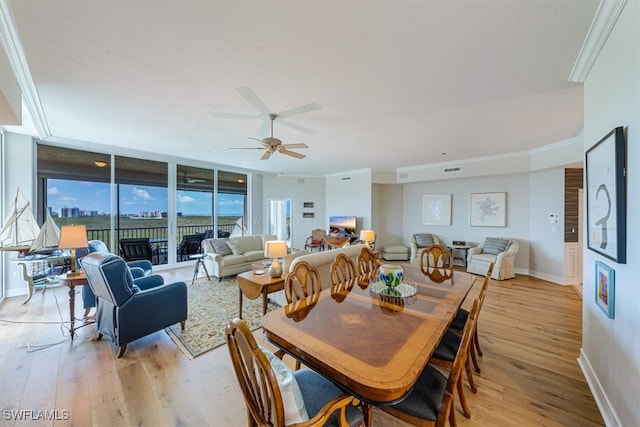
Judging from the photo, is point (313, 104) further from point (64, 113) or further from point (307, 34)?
point (64, 113)

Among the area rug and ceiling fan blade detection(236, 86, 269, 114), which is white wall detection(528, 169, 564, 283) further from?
ceiling fan blade detection(236, 86, 269, 114)

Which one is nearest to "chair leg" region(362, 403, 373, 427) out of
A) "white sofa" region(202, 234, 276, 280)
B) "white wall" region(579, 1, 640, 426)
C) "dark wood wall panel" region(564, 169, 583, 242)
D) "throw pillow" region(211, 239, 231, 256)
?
"white wall" region(579, 1, 640, 426)

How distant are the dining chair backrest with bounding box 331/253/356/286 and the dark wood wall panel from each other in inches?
200

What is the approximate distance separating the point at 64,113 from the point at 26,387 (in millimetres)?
3346

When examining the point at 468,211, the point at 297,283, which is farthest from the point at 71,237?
the point at 468,211

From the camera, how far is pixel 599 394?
1.85 meters

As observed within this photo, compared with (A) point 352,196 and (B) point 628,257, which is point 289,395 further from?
(A) point 352,196

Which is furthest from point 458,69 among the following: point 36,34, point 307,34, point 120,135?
point 120,135

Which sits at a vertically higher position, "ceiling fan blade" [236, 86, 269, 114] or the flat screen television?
"ceiling fan blade" [236, 86, 269, 114]

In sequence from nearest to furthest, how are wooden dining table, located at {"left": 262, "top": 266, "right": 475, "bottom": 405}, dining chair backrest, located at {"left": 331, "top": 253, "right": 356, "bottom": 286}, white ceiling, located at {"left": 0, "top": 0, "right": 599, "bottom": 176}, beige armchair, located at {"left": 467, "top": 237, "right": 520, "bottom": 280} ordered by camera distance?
1. wooden dining table, located at {"left": 262, "top": 266, "right": 475, "bottom": 405}
2. white ceiling, located at {"left": 0, "top": 0, "right": 599, "bottom": 176}
3. dining chair backrest, located at {"left": 331, "top": 253, "right": 356, "bottom": 286}
4. beige armchair, located at {"left": 467, "top": 237, "right": 520, "bottom": 280}

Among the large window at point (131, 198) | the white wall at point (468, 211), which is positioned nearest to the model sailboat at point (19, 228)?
the large window at point (131, 198)

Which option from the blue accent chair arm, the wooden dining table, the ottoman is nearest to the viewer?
the wooden dining table

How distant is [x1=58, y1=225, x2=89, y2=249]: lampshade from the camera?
274 cm

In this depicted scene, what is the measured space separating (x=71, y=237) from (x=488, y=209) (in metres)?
7.92
